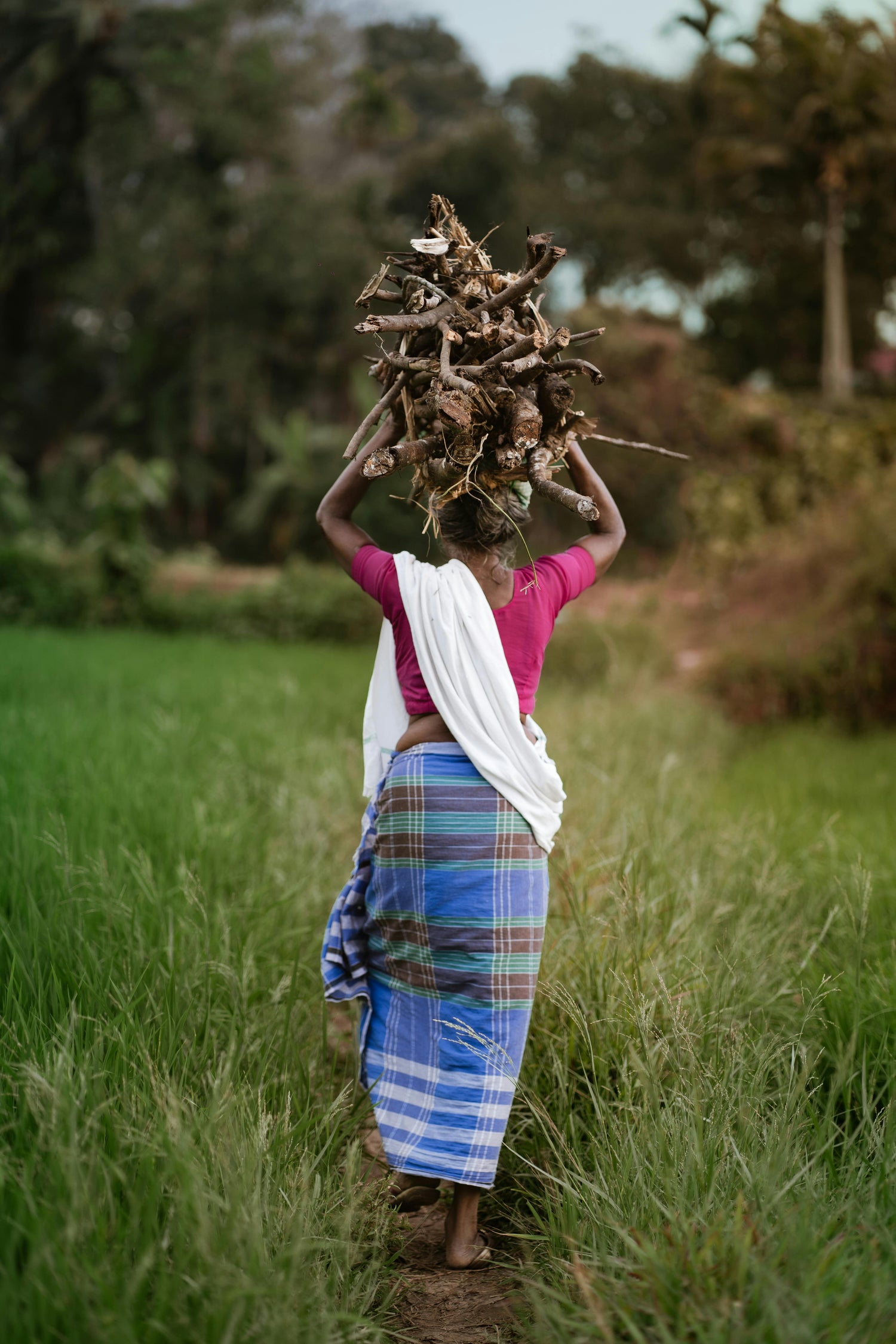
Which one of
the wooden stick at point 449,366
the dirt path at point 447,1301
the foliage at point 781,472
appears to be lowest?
the dirt path at point 447,1301

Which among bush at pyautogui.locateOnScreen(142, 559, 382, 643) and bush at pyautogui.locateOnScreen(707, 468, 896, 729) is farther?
bush at pyautogui.locateOnScreen(142, 559, 382, 643)

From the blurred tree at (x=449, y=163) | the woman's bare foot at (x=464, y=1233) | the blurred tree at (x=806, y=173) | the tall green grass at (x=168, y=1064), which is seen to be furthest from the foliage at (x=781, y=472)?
the woman's bare foot at (x=464, y=1233)

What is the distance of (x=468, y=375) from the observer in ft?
7.00

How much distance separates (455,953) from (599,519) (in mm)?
1043

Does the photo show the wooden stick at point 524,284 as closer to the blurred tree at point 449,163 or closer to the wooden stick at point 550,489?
the wooden stick at point 550,489

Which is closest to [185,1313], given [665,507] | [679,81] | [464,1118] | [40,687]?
[464,1118]

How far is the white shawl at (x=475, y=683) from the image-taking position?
2.11 m

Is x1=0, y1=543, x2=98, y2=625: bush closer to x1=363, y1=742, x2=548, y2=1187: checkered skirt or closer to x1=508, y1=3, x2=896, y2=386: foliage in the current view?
x1=508, y1=3, x2=896, y2=386: foliage

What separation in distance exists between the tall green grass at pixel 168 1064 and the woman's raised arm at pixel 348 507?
34.3 inches

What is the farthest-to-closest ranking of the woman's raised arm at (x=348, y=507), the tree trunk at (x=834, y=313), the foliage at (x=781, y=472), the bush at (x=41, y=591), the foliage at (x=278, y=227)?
the foliage at (x=278, y=227)
the tree trunk at (x=834, y=313)
the foliage at (x=781, y=472)
the bush at (x=41, y=591)
the woman's raised arm at (x=348, y=507)

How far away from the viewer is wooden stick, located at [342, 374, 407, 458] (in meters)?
2.25

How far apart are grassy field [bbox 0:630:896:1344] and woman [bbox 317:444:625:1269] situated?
0.48 feet

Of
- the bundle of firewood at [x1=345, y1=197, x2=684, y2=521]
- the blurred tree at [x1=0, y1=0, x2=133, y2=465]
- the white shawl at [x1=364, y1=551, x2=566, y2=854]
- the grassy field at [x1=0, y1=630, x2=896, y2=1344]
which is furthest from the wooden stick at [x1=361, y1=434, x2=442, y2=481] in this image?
the blurred tree at [x1=0, y1=0, x2=133, y2=465]

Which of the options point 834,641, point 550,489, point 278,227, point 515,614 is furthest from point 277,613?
point 550,489
